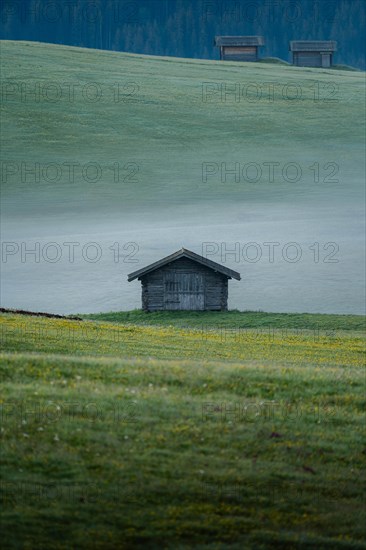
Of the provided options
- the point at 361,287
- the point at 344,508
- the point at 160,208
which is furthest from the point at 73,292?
the point at 344,508

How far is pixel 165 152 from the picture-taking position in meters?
100

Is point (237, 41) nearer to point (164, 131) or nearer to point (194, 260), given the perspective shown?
point (164, 131)

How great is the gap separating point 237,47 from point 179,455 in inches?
5488

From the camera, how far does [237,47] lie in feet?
495

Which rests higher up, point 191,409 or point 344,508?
point 191,409

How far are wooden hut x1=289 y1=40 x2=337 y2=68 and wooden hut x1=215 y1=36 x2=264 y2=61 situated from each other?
6.37m

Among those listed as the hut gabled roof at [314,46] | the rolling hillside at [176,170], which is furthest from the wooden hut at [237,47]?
the rolling hillside at [176,170]

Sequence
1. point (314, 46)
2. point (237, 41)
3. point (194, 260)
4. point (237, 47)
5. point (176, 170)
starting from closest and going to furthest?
point (194, 260) → point (176, 170) → point (314, 46) → point (237, 41) → point (237, 47)

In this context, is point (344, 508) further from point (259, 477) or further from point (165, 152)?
point (165, 152)

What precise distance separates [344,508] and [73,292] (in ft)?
148

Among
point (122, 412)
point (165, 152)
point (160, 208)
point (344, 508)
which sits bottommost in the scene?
point (344, 508)

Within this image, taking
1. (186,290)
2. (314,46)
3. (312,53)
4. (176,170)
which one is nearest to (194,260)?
(186,290)

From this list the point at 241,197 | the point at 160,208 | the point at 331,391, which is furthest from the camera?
the point at 241,197

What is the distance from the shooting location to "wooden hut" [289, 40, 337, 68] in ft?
483
